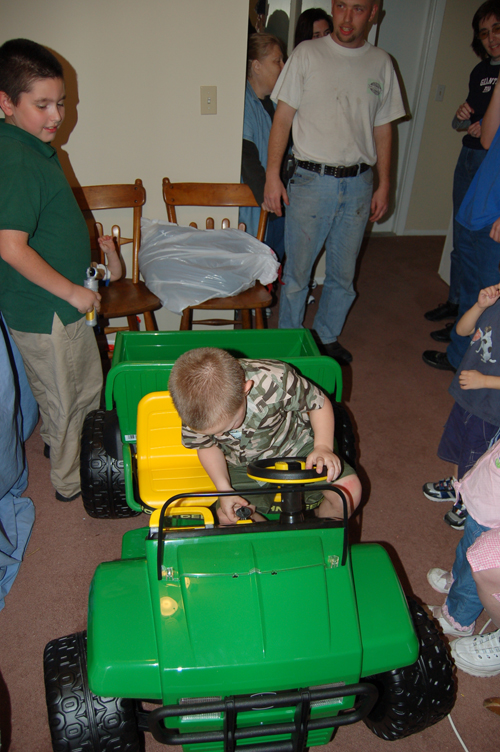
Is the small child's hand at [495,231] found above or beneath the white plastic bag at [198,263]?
above

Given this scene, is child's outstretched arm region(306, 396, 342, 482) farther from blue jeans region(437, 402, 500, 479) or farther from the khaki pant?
the khaki pant

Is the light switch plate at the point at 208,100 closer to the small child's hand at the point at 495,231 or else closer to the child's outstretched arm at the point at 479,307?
the small child's hand at the point at 495,231

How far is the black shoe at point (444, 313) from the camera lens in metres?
3.66

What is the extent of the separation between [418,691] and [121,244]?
7.75ft

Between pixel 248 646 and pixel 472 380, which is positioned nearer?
pixel 248 646

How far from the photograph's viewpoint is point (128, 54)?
A: 2500 mm

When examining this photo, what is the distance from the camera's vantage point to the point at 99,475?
6.28 feet

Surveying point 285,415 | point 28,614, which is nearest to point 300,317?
point 285,415

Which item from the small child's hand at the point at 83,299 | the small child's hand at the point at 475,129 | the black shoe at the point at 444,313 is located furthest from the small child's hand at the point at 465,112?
the small child's hand at the point at 83,299

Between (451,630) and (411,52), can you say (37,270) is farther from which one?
(411,52)

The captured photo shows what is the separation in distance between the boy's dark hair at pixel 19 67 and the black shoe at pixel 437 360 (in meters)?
2.45

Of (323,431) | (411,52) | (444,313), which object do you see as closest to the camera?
(323,431)

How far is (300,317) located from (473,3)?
3.47m

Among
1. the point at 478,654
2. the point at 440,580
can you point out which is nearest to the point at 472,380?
the point at 440,580
